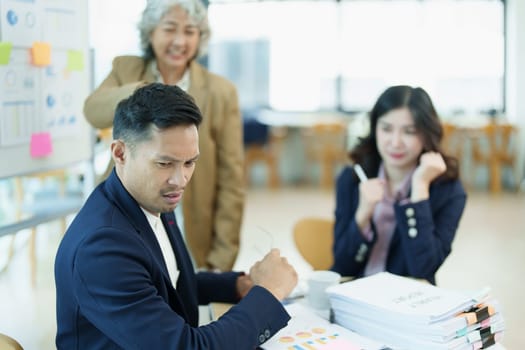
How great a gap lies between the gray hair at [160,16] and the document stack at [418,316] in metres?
1.20

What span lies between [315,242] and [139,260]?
1476 millimetres

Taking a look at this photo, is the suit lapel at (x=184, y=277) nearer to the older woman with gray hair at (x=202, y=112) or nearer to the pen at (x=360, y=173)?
the older woman with gray hair at (x=202, y=112)

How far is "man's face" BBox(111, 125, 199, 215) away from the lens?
1.29 m

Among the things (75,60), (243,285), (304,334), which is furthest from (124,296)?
(75,60)

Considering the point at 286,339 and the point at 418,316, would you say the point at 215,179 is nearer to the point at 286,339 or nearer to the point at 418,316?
the point at 286,339

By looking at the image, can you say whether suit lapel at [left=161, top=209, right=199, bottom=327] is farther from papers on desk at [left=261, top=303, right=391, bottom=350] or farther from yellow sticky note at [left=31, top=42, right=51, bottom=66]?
yellow sticky note at [left=31, top=42, right=51, bottom=66]

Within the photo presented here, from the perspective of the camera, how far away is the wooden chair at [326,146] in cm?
823

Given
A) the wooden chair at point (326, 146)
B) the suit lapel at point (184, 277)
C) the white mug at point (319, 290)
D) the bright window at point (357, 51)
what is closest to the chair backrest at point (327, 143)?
the wooden chair at point (326, 146)

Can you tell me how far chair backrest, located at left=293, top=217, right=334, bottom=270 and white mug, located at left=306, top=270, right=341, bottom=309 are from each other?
0.82m

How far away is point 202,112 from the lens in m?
2.37

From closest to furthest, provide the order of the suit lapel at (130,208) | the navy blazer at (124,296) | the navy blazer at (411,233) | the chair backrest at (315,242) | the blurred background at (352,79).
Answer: the navy blazer at (124,296) → the suit lapel at (130,208) → the navy blazer at (411,233) → the chair backrest at (315,242) → the blurred background at (352,79)

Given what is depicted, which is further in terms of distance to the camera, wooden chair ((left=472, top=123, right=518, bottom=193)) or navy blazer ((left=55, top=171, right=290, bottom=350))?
wooden chair ((left=472, top=123, right=518, bottom=193))

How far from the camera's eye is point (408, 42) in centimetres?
865

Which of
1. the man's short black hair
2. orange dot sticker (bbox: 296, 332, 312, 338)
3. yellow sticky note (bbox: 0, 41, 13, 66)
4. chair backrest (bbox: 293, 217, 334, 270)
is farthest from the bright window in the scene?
the man's short black hair
